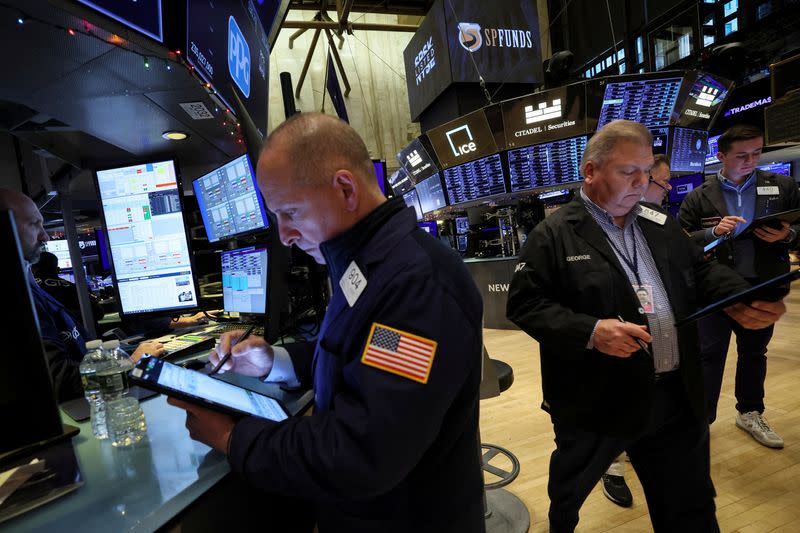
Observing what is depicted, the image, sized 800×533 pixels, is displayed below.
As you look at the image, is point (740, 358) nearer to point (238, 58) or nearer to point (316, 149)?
point (316, 149)

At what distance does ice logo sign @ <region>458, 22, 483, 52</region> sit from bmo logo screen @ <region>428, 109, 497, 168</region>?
171 centimetres

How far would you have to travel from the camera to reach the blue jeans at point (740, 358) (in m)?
2.45

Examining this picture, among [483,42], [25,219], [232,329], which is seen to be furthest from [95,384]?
[483,42]

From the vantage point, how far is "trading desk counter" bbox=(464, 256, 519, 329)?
5.91 metres

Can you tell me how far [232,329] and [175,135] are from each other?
4.91 feet

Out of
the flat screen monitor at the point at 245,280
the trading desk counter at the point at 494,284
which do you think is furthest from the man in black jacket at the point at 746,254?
the trading desk counter at the point at 494,284

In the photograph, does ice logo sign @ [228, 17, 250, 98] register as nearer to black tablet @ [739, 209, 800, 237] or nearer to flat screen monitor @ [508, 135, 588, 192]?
black tablet @ [739, 209, 800, 237]

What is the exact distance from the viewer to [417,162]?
7414 mm

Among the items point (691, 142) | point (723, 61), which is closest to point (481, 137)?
point (691, 142)

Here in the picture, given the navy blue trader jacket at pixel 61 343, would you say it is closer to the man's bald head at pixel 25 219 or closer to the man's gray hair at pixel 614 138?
the man's bald head at pixel 25 219

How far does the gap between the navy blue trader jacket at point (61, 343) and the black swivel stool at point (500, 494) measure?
62.4 inches

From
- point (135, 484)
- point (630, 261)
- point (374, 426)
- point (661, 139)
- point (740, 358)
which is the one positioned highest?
point (661, 139)

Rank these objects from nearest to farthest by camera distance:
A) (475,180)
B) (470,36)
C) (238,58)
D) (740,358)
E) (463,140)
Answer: (740,358)
(238,58)
(463,140)
(475,180)
(470,36)

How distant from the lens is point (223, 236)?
2.32m
